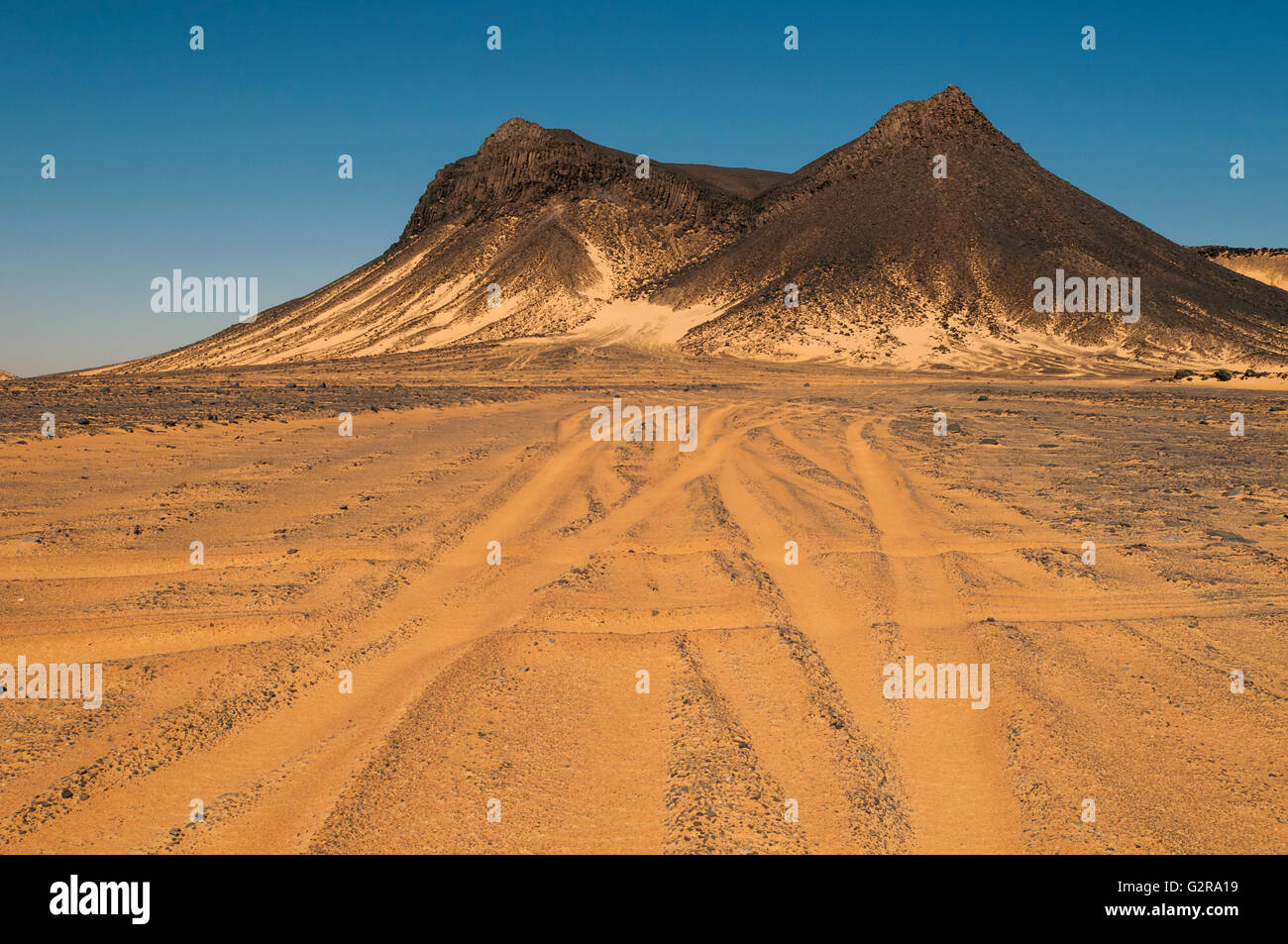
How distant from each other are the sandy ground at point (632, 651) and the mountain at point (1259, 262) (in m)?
135

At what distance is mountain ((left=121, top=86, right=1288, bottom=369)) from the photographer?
50.5m

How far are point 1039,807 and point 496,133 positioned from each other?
99.8 meters

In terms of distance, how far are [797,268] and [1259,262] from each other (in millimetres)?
100189

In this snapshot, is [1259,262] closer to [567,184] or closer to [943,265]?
[943,265]

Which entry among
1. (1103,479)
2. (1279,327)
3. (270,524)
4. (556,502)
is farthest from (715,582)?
(1279,327)


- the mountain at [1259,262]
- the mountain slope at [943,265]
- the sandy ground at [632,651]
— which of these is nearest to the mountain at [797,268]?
the mountain slope at [943,265]

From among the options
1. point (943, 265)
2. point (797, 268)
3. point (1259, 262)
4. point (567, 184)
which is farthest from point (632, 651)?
point (1259, 262)

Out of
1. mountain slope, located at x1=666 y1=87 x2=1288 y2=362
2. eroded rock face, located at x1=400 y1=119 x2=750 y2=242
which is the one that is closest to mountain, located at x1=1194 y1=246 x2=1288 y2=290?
mountain slope, located at x1=666 y1=87 x2=1288 y2=362

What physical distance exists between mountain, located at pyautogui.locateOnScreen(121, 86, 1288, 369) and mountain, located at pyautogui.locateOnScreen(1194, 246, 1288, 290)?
6319 centimetres

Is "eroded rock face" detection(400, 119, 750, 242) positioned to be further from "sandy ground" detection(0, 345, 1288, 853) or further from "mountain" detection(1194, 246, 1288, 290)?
"mountain" detection(1194, 246, 1288, 290)

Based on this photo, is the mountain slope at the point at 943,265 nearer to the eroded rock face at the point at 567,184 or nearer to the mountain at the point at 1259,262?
the eroded rock face at the point at 567,184

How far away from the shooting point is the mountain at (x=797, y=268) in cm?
5047

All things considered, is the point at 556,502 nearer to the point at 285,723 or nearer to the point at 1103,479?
the point at 285,723

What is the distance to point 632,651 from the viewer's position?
199 inches
